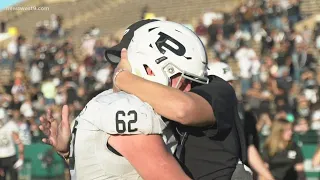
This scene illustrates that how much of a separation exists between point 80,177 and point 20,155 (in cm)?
1079

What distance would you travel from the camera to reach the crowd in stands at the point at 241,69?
48.4 feet

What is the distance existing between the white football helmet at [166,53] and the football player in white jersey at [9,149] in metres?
10.2

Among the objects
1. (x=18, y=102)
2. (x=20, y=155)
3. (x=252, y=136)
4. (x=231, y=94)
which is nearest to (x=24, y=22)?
(x=18, y=102)

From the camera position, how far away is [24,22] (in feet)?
116

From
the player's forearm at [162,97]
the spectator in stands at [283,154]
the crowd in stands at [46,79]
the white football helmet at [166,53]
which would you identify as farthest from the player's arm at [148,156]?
the crowd in stands at [46,79]

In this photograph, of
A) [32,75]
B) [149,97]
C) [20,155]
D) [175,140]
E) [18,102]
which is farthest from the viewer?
[32,75]

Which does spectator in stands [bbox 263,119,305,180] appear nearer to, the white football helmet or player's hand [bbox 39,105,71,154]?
player's hand [bbox 39,105,71,154]

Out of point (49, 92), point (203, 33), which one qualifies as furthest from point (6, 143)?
point (203, 33)

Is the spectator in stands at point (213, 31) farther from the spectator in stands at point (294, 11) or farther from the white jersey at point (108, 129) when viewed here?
the white jersey at point (108, 129)

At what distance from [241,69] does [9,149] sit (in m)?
7.08

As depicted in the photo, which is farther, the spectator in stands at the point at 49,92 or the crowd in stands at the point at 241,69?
the spectator in stands at the point at 49,92

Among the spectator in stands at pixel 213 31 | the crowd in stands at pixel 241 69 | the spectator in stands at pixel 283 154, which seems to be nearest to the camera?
the spectator in stands at pixel 283 154

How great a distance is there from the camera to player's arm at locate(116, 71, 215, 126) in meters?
2.85

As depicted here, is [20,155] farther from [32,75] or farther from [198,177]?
[198,177]
